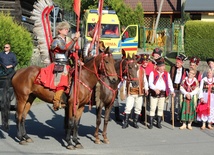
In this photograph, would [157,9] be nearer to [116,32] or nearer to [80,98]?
[116,32]

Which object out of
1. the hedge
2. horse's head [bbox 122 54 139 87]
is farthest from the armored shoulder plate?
the hedge

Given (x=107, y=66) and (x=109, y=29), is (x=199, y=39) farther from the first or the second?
(x=107, y=66)

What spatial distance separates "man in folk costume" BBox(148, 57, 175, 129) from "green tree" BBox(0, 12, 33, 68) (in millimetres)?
6721

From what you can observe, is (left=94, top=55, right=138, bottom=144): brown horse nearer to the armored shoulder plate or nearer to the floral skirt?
the armored shoulder plate

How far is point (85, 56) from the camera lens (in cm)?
1164

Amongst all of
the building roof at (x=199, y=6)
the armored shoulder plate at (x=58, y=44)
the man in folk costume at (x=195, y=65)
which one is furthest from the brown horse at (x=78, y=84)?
the building roof at (x=199, y=6)

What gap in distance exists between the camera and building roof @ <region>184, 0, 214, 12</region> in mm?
34219

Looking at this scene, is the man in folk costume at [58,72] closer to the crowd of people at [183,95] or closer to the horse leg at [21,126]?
the horse leg at [21,126]

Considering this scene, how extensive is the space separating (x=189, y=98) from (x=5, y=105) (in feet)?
15.4

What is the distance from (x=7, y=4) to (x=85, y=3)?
1954 cm

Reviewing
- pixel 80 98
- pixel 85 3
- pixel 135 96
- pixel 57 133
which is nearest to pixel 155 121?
pixel 135 96

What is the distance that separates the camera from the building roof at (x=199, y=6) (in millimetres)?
34219

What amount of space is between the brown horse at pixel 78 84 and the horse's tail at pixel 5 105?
0.24m

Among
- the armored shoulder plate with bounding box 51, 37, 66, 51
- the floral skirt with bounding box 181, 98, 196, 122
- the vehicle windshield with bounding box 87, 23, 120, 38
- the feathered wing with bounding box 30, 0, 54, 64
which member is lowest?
the floral skirt with bounding box 181, 98, 196, 122
